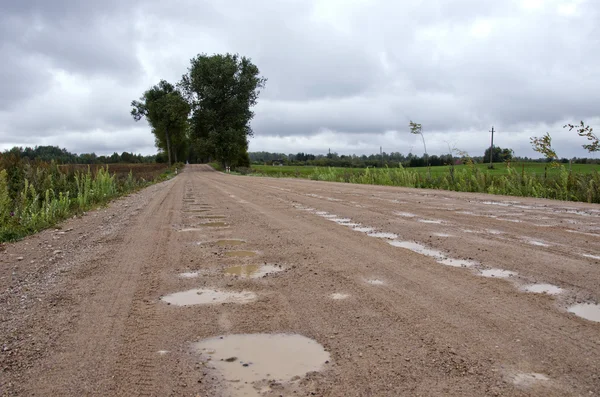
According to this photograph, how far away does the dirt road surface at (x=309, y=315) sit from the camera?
115 inches

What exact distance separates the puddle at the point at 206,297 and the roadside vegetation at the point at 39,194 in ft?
18.1

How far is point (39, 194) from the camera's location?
12734 mm

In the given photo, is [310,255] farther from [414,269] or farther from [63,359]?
[63,359]

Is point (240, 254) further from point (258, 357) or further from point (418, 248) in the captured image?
point (258, 357)

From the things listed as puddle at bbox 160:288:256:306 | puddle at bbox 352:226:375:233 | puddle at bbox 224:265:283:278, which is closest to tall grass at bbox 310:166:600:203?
puddle at bbox 352:226:375:233

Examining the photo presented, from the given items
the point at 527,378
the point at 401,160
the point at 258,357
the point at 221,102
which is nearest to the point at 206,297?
the point at 258,357

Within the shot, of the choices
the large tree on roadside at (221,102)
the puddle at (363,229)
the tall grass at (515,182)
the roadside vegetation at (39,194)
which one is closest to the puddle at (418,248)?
the puddle at (363,229)

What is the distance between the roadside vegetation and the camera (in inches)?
389

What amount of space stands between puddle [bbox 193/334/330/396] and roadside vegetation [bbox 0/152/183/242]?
22.6ft

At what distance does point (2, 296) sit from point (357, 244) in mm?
4503

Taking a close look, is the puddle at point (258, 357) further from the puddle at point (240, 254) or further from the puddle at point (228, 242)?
the puddle at point (228, 242)

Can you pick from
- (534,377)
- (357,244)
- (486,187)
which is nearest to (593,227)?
(357,244)

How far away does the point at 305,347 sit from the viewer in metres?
3.43

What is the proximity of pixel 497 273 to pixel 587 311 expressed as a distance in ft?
4.27
